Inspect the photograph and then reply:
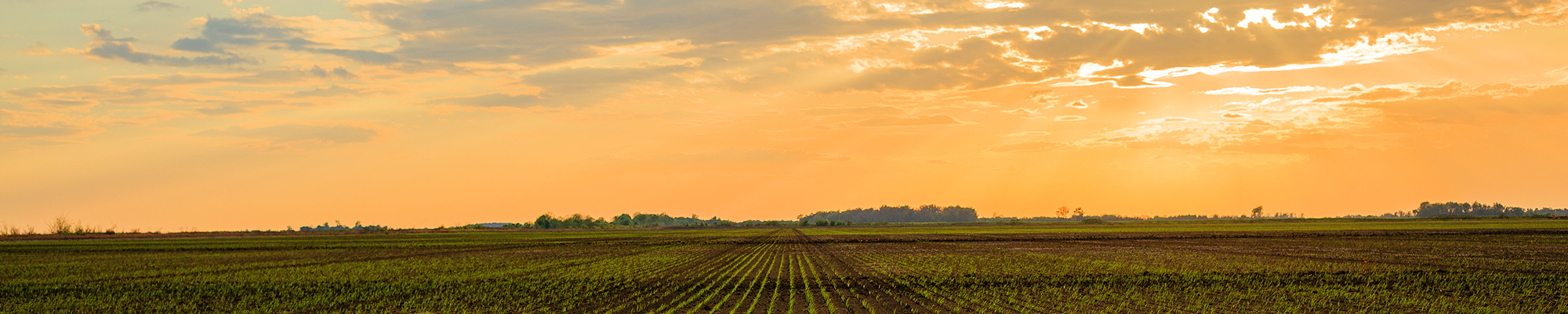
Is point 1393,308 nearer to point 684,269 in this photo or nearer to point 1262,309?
point 1262,309

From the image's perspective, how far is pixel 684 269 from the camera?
3319 cm

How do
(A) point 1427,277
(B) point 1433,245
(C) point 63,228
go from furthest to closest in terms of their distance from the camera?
1. (C) point 63,228
2. (B) point 1433,245
3. (A) point 1427,277

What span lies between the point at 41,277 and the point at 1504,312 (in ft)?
146

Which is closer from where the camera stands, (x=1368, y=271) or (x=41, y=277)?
(x=1368, y=271)

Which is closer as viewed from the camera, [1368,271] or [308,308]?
[308,308]

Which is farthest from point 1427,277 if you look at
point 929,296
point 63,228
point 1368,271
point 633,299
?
point 63,228

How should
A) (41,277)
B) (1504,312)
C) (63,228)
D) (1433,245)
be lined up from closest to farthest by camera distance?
(1504,312), (41,277), (1433,245), (63,228)

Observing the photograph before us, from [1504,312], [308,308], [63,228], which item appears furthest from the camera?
[63,228]

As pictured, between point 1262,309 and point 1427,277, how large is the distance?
37.8ft

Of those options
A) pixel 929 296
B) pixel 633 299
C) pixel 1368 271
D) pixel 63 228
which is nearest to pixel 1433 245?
pixel 1368 271

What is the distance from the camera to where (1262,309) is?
18.1 m

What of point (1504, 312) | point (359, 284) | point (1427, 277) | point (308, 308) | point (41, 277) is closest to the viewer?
point (1504, 312)

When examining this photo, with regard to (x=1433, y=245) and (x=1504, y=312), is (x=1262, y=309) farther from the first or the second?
(x=1433, y=245)

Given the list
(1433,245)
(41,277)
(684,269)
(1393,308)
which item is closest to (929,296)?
(1393,308)
